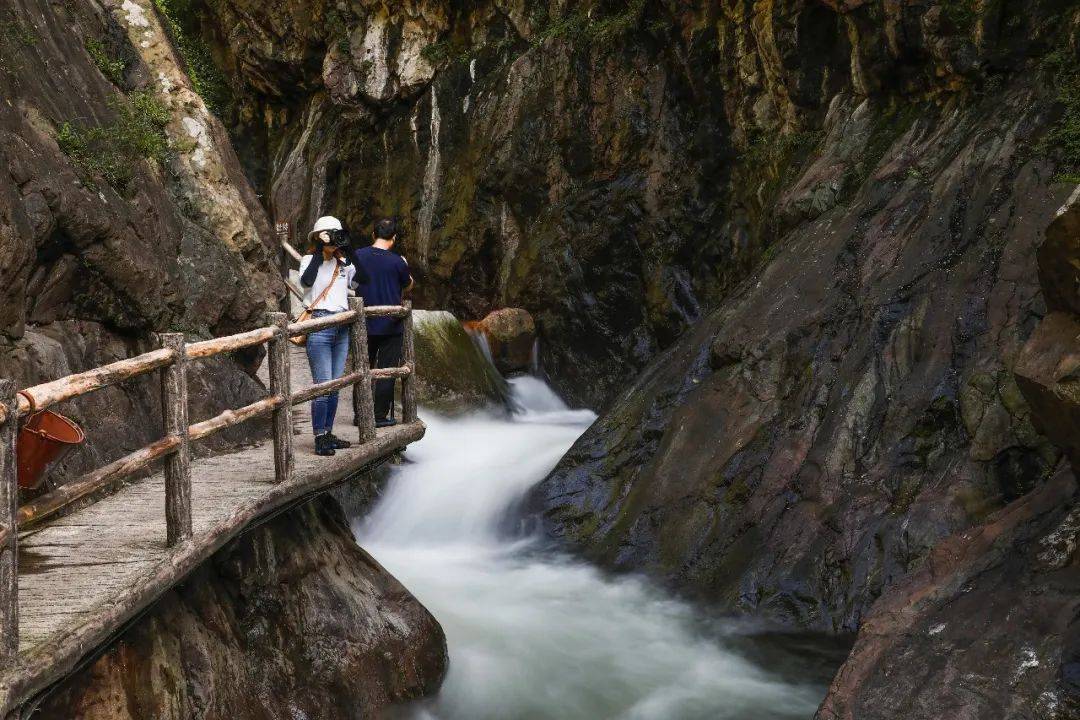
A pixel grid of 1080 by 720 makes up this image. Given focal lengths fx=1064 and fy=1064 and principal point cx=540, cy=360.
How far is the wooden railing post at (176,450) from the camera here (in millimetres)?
4961

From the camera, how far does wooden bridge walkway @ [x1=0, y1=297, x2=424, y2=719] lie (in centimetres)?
384

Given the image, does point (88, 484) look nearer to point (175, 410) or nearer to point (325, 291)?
point (175, 410)

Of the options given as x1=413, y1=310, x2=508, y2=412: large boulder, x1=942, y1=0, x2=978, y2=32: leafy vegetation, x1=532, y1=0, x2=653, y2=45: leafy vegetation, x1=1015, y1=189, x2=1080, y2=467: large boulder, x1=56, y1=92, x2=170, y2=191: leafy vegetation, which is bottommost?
x1=413, y1=310, x2=508, y2=412: large boulder

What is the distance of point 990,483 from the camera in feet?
25.7

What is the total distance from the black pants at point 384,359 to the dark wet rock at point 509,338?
981cm

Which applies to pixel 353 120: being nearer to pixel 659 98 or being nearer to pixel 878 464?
pixel 659 98

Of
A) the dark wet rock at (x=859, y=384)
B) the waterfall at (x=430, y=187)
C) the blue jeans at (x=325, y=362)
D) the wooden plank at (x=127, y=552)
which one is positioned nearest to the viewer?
the wooden plank at (x=127, y=552)

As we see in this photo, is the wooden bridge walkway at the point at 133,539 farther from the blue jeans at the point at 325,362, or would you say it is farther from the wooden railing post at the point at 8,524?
the blue jeans at the point at 325,362

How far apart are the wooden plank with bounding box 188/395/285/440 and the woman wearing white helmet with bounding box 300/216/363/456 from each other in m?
1.22

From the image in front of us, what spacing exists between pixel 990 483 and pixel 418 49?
17488 millimetres

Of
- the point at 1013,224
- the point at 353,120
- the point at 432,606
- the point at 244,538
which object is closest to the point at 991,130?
the point at 1013,224

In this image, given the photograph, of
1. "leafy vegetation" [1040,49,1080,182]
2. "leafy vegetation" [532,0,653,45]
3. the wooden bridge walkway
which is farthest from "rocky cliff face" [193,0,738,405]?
the wooden bridge walkway

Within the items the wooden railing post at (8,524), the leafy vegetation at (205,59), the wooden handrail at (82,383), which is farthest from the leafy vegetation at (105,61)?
the leafy vegetation at (205,59)

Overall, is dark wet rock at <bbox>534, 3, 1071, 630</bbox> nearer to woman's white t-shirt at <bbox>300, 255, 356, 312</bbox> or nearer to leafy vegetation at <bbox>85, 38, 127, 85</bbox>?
woman's white t-shirt at <bbox>300, 255, 356, 312</bbox>
